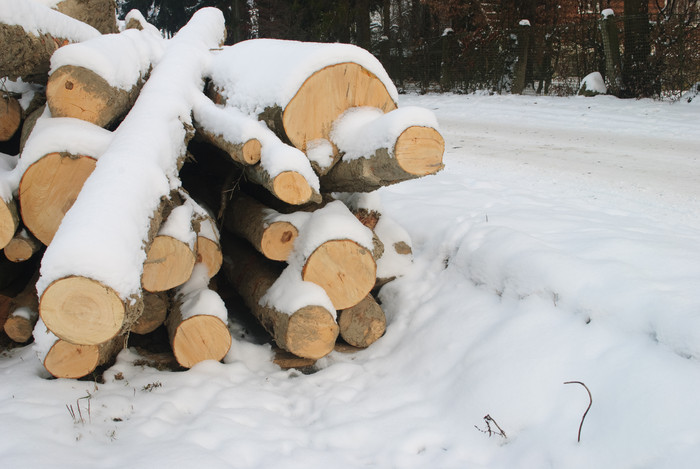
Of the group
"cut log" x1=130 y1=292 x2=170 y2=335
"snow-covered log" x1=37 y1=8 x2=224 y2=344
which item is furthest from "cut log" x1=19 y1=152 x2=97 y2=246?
"cut log" x1=130 y1=292 x2=170 y2=335

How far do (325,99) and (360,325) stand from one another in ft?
4.48

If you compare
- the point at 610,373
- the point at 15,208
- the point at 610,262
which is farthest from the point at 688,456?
the point at 15,208

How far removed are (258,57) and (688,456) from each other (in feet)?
9.54

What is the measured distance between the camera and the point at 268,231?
299 centimetres

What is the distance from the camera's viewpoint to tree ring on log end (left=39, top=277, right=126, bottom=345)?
194cm

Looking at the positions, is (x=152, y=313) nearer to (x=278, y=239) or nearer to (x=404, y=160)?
(x=278, y=239)

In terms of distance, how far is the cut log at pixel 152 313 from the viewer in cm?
296

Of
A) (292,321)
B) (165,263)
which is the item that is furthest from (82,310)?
(292,321)

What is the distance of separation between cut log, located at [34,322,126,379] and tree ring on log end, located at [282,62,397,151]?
1481mm

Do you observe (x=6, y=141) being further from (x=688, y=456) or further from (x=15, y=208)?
(x=688, y=456)

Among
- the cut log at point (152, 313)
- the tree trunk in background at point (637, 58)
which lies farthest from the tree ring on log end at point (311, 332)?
the tree trunk in background at point (637, 58)

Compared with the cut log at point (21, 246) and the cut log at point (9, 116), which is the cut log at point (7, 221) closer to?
the cut log at point (21, 246)

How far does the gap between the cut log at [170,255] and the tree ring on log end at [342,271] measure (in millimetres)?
640

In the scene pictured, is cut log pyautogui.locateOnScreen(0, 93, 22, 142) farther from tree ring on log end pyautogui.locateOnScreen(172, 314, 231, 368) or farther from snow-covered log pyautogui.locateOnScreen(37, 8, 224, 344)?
tree ring on log end pyautogui.locateOnScreen(172, 314, 231, 368)
